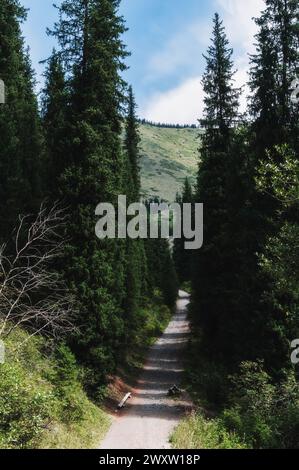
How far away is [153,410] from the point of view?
23.3m

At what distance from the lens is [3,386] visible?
1350 centimetres

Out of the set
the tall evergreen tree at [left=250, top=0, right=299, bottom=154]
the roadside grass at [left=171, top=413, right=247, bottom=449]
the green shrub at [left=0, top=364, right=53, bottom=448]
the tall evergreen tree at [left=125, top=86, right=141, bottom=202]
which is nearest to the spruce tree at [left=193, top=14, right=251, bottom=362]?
the tall evergreen tree at [left=250, top=0, right=299, bottom=154]

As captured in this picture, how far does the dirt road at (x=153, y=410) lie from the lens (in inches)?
668

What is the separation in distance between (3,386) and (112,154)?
14044 mm

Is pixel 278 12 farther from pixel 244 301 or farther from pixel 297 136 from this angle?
pixel 244 301

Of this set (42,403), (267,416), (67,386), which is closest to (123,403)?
(67,386)

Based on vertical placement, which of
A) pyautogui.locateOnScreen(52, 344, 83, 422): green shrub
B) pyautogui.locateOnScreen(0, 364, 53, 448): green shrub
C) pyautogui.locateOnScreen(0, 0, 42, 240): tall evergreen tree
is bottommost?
pyautogui.locateOnScreen(52, 344, 83, 422): green shrub

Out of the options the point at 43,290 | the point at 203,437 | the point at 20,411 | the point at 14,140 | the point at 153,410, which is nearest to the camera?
the point at 20,411

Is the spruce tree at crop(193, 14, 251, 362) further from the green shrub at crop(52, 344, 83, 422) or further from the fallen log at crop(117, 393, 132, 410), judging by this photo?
the green shrub at crop(52, 344, 83, 422)

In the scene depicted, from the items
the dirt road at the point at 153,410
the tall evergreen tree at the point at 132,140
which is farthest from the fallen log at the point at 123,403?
the tall evergreen tree at the point at 132,140

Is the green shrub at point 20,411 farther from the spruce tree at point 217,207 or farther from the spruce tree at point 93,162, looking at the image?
the spruce tree at point 217,207

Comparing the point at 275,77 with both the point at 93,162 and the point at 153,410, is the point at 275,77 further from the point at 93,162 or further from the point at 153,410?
the point at 153,410

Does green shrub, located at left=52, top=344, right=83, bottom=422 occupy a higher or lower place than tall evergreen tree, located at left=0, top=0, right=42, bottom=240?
lower

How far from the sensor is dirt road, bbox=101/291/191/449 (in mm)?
16969
